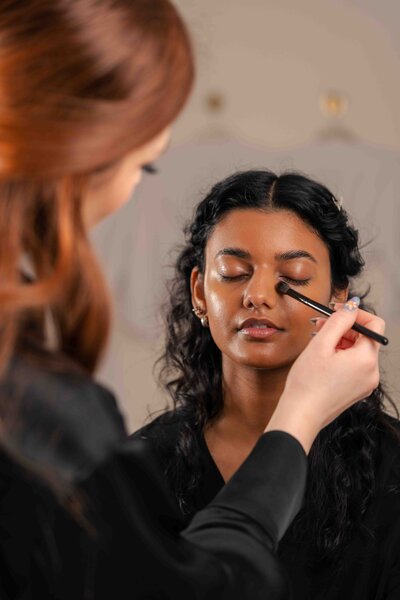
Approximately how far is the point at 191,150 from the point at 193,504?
1002 millimetres

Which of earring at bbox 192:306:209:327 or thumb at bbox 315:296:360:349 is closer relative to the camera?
thumb at bbox 315:296:360:349

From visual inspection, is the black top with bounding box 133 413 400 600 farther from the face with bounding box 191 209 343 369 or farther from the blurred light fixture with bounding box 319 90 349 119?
the blurred light fixture with bounding box 319 90 349 119

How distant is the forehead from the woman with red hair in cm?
56

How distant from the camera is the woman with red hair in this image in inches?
25.9

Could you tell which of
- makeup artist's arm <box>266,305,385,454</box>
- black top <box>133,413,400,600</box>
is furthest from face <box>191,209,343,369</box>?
makeup artist's arm <box>266,305,385,454</box>

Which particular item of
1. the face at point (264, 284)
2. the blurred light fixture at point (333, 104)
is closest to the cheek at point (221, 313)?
the face at point (264, 284)

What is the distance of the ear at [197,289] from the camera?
1386 mm

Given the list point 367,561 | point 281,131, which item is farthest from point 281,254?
point 281,131

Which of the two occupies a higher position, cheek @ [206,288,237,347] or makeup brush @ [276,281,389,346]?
cheek @ [206,288,237,347]

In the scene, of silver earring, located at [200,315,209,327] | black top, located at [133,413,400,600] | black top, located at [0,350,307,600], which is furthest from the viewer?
silver earring, located at [200,315,209,327]

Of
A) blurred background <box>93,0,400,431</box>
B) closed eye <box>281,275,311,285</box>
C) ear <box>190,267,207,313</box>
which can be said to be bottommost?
closed eye <box>281,275,311,285</box>

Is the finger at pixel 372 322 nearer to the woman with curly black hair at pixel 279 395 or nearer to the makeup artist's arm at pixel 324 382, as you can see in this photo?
the makeup artist's arm at pixel 324 382

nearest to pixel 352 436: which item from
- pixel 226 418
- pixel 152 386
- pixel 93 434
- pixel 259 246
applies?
pixel 226 418

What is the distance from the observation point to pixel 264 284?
1243 millimetres
